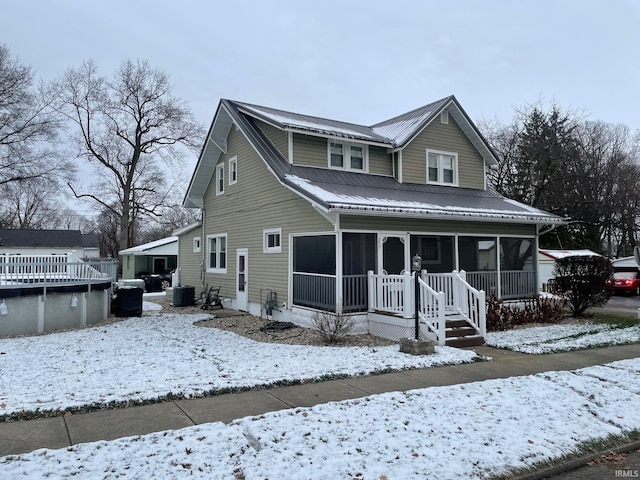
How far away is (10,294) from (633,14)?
1791 centimetres

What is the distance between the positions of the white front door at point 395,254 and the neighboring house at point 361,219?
0.04m

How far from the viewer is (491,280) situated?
1406cm

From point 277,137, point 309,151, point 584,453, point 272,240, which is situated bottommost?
point 584,453

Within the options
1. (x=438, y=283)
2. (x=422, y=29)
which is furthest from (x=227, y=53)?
(x=438, y=283)

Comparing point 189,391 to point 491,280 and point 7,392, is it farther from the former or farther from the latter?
point 491,280

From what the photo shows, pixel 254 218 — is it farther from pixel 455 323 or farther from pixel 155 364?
pixel 155 364

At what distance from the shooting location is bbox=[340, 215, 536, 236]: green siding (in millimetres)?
11255

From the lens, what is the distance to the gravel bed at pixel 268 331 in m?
10.1

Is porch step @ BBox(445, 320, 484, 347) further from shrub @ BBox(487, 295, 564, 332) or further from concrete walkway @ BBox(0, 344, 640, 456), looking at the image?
shrub @ BBox(487, 295, 564, 332)

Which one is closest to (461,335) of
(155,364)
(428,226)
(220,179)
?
(428,226)

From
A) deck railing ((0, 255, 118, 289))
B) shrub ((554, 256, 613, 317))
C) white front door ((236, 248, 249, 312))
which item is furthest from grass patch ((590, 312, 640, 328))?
deck railing ((0, 255, 118, 289))

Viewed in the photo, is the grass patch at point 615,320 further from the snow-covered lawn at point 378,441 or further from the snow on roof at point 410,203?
the snow-covered lawn at point 378,441

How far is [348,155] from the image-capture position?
47.1ft

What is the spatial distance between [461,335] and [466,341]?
190 mm
